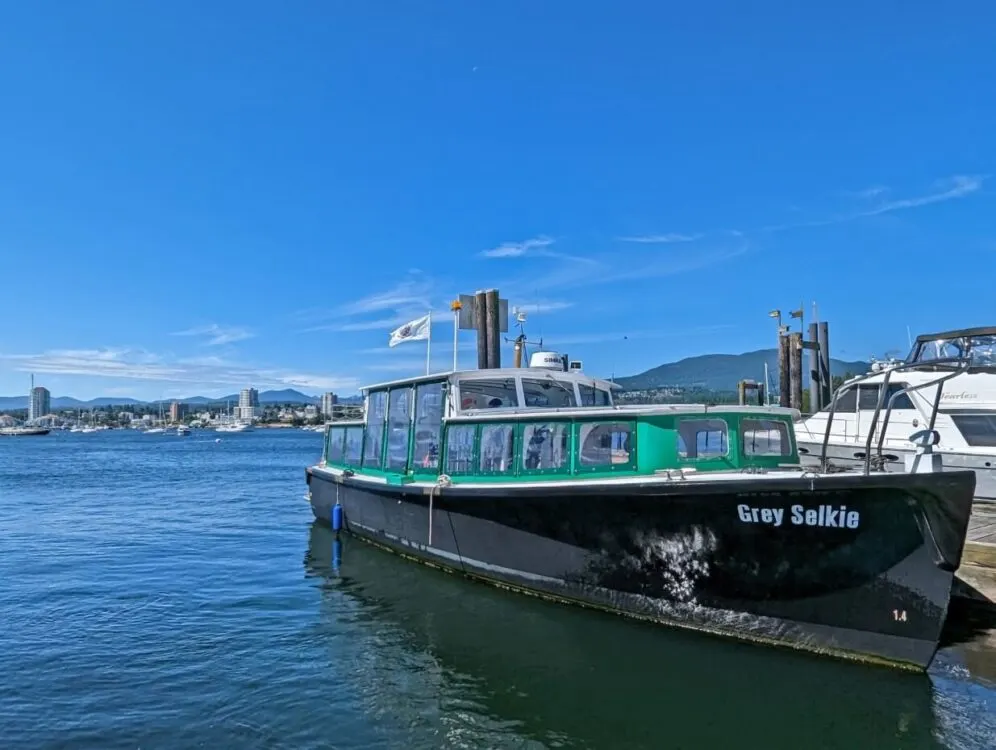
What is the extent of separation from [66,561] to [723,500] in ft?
47.6

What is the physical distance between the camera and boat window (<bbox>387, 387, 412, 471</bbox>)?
47.5 feet

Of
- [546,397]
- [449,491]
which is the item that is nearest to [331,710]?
[449,491]

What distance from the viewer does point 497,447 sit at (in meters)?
12.0

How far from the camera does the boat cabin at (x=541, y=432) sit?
1033 cm

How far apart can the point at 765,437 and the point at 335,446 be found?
11.5 metres

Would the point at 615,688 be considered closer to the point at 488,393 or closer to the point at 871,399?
the point at 488,393

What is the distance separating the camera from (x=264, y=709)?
310 inches

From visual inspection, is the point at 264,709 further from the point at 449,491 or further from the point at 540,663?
the point at 449,491

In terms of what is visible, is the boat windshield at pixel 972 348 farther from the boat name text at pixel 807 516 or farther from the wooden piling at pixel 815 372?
the wooden piling at pixel 815 372

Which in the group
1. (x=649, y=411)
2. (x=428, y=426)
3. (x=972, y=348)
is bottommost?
(x=428, y=426)

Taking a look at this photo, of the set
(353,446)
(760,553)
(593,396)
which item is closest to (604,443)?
(760,553)

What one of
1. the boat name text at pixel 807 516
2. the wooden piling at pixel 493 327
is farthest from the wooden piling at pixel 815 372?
the boat name text at pixel 807 516

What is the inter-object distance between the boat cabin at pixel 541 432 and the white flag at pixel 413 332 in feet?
5.07

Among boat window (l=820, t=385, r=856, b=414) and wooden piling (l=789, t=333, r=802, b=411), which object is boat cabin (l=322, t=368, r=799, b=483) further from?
wooden piling (l=789, t=333, r=802, b=411)
